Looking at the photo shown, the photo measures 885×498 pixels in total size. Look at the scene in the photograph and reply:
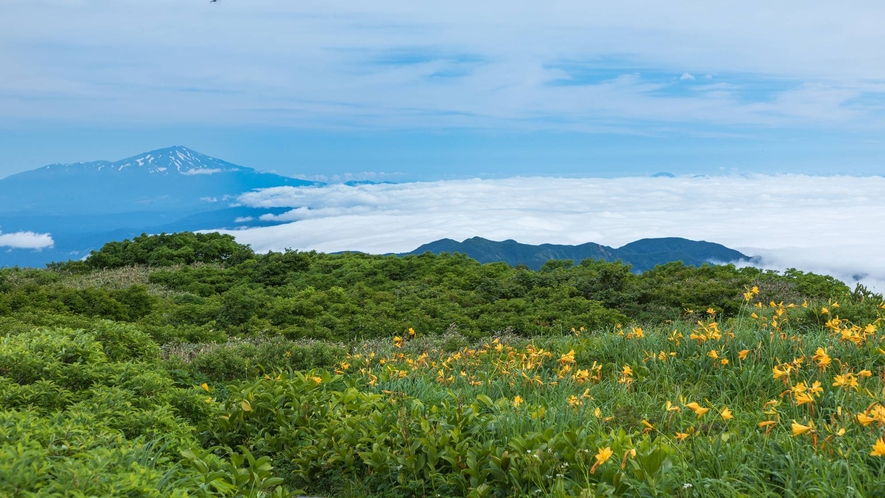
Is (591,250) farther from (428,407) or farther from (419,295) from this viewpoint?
(428,407)

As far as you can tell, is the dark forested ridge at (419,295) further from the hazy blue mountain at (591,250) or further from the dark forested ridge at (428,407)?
the hazy blue mountain at (591,250)

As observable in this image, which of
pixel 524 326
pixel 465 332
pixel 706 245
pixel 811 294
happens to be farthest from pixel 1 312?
pixel 706 245

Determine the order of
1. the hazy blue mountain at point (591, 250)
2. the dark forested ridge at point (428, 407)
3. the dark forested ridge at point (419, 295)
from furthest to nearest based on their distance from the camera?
1. the hazy blue mountain at point (591, 250)
2. the dark forested ridge at point (419, 295)
3. the dark forested ridge at point (428, 407)

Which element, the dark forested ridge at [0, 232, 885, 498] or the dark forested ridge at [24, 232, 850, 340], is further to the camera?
the dark forested ridge at [24, 232, 850, 340]

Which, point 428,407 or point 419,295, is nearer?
point 428,407

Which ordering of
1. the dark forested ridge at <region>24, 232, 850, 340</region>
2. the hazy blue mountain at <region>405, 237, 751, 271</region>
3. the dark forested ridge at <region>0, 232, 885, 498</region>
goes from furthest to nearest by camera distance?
the hazy blue mountain at <region>405, 237, 751, 271</region> → the dark forested ridge at <region>24, 232, 850, 340</region> → the dark forested ridge at <region>0, 232, 885, 498</region>

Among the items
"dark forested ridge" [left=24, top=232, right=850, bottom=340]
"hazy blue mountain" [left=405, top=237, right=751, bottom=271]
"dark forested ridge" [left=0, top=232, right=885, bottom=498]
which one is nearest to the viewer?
"dark forested ridge" [left=0, top=232, right=885, bottom=498]

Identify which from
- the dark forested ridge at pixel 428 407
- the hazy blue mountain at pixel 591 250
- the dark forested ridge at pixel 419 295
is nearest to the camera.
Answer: the dark forested ridge at pixel 428 407

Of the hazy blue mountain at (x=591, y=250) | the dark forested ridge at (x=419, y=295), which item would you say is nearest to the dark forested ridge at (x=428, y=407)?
the dark forested ridge at (x=419, y=295)

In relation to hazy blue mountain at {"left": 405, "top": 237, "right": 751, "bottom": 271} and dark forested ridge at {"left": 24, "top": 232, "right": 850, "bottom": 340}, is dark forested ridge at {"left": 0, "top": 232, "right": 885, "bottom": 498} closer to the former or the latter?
dark forested ridge at {"left": 24, "top": 232, "right": 850, "bottom": 340}

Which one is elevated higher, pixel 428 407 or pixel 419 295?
pixel 419 295

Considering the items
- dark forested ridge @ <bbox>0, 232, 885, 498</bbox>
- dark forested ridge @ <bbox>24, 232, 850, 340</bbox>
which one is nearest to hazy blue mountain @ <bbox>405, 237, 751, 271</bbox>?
dark forested ridge @ <bbox>24, 232, 850, 340</bbox>

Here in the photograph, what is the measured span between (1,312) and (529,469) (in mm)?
10969

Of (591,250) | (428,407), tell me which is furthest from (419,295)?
(591,250)
